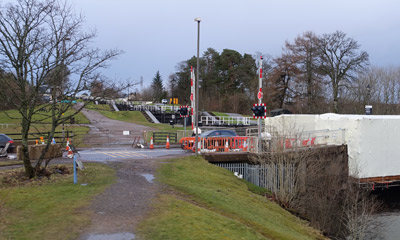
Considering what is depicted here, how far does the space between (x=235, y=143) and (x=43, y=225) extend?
15.1 meters

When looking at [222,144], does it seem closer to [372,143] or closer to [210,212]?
[372,143]

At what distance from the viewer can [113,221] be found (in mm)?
8375

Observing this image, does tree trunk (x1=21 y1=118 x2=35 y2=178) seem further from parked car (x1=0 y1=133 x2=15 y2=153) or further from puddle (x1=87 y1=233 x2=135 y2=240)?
parked car (x1=0 y1=133 x2=15 y2=153)

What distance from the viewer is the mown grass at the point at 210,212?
8.17m

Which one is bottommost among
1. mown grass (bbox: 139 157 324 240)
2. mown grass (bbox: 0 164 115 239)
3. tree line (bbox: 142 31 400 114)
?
mown grass (bbox: 139 157 324 240)

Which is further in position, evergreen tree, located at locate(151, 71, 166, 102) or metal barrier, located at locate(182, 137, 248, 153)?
evergreen tree, located at locate(151, 71, 166, 102)

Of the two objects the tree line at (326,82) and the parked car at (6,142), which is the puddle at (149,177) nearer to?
the parked car at (6,142)

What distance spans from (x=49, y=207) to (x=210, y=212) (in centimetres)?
442

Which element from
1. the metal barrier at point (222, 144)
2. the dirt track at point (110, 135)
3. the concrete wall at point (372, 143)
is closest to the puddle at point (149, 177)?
the metal barrier at point (222, 144)

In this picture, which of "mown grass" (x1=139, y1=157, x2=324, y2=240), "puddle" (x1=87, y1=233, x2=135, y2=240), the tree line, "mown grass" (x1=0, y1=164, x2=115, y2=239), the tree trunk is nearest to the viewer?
"puddle" (x1=87, y1=233, x2=135, y2=240)

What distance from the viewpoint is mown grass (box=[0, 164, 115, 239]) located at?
764 centimetres

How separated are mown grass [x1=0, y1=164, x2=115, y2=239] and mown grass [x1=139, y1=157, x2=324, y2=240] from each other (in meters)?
1.78

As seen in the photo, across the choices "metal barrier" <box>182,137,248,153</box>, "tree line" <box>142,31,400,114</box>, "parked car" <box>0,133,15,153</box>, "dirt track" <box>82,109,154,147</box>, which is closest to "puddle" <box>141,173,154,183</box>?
"metal barrier" <box>182,137,248,153</box>

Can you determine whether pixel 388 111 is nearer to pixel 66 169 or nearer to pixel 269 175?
pixel 269 175
